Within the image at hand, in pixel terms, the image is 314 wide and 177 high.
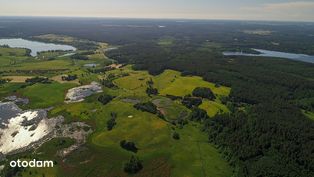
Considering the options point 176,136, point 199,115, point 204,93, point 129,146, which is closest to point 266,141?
point 176,136

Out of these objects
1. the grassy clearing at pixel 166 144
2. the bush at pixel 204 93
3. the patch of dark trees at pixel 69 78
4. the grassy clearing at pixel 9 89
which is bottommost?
the grassy clearing at pixel 166 144

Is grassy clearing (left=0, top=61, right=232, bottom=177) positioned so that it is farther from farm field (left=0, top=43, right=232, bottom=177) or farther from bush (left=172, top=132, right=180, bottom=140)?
bush (left=172, top=132, right=180, bottom=140)

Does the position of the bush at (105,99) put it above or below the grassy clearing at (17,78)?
above

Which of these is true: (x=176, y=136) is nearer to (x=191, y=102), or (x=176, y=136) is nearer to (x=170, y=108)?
(x=170, y=108)

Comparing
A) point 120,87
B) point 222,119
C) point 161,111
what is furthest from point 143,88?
point 222,119

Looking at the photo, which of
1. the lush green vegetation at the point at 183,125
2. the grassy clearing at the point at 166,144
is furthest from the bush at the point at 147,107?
the grassy clearing at the point at 166,144

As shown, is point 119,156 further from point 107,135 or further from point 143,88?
point 143,88

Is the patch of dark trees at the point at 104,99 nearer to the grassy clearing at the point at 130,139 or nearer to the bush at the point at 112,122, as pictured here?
the grassy clearing at the point at 130,139
